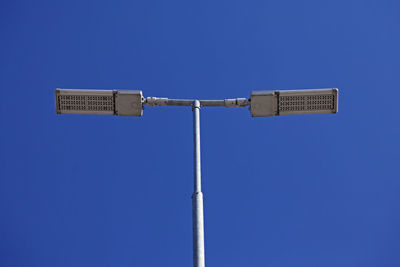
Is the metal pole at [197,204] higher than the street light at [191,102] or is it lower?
lower

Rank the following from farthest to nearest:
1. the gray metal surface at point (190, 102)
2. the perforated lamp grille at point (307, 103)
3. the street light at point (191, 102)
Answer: the perforated lamp grille at point (307, 103)
the street light at point (191, 102)
the gray metal surface at point (190, 102)

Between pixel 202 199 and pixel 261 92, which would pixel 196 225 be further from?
pixel 261 92

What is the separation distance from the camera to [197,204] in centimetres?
609

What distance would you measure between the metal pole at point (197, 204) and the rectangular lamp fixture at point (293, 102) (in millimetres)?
1163

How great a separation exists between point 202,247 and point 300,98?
129 inches

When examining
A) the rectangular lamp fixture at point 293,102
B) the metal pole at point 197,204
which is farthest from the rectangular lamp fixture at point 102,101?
the rectangular lamp fixture at point 293,102

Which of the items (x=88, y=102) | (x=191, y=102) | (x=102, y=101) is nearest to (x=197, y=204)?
(x=191, y=102)

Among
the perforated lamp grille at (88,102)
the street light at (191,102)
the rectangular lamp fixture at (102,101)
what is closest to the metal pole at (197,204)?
the street light at (191,102)

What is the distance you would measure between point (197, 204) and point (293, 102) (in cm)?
273

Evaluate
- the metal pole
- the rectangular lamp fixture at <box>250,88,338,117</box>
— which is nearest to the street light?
the rectangular lamp fixture at <box>250,88,338,117</box>

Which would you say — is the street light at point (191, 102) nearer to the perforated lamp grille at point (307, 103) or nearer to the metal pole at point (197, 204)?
the perforated lamp grille at point (307, 103)

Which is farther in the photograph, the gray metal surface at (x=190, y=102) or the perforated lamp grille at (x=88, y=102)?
the perforated lamp grille at (x=88, y=102)

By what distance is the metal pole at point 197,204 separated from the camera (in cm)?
568

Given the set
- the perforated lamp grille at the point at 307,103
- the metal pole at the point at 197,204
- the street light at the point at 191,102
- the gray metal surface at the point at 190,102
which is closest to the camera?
the metal pole at the point at 197,204
